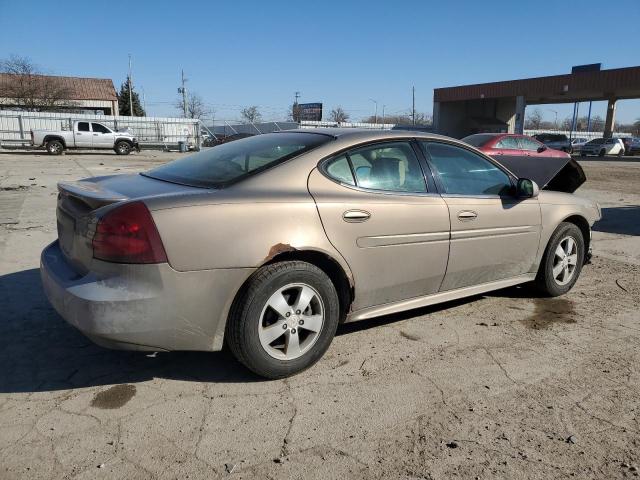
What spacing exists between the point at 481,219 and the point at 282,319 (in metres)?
1.85

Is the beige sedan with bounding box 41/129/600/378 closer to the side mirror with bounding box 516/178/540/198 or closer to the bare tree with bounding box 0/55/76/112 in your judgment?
the side mirror with bounding box 516/178/540/198

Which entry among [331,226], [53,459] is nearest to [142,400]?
[53,459]

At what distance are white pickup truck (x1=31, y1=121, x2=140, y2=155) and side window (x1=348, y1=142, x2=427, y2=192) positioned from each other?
28.6 metres

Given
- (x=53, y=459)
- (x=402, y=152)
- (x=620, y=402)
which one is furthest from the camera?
(x=402, y=152)

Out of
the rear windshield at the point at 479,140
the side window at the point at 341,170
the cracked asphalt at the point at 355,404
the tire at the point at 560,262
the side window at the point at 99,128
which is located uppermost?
the side window at the point at 99,128

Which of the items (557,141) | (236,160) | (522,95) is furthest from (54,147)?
(522,95)

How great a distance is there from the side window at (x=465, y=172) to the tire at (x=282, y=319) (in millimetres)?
1409

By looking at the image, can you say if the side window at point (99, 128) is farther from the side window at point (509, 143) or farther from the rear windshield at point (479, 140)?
the side window at point (509, 143)

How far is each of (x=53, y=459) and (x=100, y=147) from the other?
29.7 m

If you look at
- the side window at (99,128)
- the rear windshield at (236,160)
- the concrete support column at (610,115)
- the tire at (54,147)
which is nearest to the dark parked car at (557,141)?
the concrete support column at (610,115)

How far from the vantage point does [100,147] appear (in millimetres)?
29031

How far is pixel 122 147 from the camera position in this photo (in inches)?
1166

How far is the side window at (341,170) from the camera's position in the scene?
10.8ft

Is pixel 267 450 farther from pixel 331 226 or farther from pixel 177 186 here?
pixel 177 186
